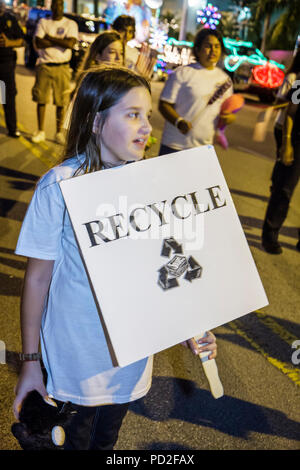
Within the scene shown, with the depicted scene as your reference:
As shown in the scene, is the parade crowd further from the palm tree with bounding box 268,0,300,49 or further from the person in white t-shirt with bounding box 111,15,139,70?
the palm tree with bounding box 268,0,300,49

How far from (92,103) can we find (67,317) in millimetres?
675

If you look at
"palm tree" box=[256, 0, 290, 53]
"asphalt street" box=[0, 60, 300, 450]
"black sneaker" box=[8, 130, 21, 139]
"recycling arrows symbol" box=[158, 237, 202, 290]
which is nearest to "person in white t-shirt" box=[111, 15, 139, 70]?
"asphalt street" box=[0, 60, 300, 450]

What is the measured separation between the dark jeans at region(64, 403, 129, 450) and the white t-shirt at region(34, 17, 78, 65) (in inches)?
250

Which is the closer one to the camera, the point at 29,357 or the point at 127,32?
the point at 29,357

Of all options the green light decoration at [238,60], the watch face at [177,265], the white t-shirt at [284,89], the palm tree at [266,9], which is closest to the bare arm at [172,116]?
the white t-shirt at [284,89]

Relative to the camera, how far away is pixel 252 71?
2058cm

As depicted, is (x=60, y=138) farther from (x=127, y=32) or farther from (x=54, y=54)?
(x=127, y=32)

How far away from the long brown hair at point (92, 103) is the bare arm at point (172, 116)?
2.37m

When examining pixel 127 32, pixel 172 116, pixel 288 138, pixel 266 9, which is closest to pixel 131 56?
pixel 127 32

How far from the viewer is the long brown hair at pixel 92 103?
4.64 feet

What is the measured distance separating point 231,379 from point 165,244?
185 cm

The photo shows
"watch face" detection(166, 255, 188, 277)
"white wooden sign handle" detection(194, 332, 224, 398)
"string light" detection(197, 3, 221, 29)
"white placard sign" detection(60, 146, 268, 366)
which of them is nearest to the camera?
"white placard sign" detection(60, 146, 268, 366)

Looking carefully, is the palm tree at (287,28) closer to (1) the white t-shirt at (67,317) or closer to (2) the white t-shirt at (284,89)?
(2) the white t-shirt at (284,89)

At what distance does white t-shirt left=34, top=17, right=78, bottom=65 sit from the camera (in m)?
6.82
